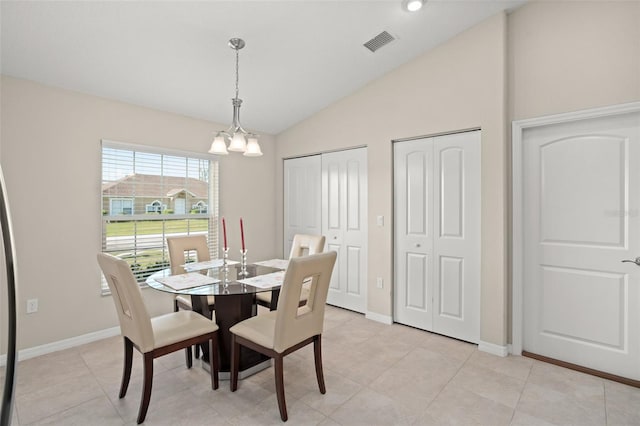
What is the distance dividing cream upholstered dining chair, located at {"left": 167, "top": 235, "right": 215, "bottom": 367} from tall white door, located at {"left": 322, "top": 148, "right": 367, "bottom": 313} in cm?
159

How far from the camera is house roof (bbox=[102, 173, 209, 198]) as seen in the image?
327 centimetres

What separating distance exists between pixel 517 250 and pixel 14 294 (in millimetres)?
3167

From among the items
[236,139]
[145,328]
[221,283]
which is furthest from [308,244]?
[145,328]

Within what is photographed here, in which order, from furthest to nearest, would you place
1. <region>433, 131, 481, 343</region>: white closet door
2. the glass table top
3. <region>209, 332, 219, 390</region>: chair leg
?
<region>433, 131, 481, 343</region>: white closet door → <region>209, 332, 219, 390</region>: chair leg → the glass table top

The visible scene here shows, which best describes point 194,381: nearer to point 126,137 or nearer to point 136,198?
point 136,198

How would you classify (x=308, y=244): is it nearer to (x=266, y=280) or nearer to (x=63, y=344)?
(x=266, y=280)

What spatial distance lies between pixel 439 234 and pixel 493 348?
3.63ft

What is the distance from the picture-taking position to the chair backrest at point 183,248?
3064 mm

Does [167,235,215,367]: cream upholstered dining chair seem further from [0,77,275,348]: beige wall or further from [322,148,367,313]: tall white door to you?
[322,148,367,313]: tall white door

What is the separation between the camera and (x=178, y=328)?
213 cm

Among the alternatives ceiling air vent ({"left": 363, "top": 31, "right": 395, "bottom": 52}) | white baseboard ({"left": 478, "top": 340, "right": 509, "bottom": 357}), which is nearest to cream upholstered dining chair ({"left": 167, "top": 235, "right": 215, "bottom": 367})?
white baseboard ({"left": 478, "top": 340, "right": 509, "bottom": 357})

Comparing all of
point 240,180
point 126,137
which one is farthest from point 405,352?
point 126,137

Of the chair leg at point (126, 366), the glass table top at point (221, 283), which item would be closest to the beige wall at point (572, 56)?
the glass table top at point (221, 283)

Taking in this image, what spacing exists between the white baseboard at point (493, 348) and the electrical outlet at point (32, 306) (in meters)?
3.94
